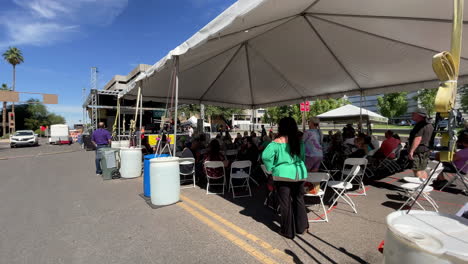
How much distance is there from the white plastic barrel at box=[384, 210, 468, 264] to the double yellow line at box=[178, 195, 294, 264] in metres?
1.52

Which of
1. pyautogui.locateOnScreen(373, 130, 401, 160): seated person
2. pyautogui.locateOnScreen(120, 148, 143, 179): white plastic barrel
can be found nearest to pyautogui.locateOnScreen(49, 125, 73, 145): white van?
pyautogui.locateOnScreen(120, 148, 143, 179): white plastic barrel

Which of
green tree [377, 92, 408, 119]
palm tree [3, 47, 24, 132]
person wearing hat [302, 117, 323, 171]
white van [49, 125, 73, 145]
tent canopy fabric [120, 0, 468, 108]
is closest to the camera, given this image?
tent canopy fabric [120, 0, 468, 108]

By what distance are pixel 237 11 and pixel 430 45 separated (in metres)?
4.48

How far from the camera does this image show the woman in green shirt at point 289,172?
9.68 feet

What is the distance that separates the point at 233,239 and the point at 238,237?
0.28 feet

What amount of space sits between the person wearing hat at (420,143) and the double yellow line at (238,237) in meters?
3.27

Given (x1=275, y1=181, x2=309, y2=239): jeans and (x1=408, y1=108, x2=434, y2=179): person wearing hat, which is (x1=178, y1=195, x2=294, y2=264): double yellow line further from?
(x1=408, y1=108, x2=434, y2=179): person wearing hat

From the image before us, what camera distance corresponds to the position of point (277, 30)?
17.1 ft

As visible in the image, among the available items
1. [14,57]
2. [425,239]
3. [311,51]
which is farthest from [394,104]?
[14,57]

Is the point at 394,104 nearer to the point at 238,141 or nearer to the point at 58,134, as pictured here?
the point at 238,141

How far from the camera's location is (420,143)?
424cm

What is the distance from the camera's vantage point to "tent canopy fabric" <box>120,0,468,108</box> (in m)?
3.67

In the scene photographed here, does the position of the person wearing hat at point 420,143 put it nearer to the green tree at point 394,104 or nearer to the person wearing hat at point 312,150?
the person wearing hat at point 312,150

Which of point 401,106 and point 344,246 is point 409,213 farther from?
point 401,106
